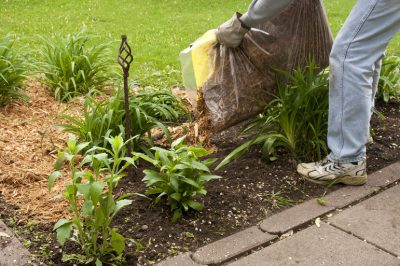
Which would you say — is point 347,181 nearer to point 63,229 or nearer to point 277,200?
point 277,200

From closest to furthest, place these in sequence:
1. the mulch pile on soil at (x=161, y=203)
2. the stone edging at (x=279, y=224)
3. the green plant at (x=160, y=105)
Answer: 1. the stone edging at (x=279, y=224)
2. the mulch pile on soil at (x=161, y=203)
3. the green plant at (x=160, y=105)

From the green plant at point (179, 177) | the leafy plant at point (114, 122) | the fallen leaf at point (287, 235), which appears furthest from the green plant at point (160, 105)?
the fallen leaf at point (287, 235)

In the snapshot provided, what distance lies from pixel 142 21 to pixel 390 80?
5.07 meters

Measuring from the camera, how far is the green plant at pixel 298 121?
144 inches

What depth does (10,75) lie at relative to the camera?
4543 millimetres

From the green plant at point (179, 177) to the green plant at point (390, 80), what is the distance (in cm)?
211

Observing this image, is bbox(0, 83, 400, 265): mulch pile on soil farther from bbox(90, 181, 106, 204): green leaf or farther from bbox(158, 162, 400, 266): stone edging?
bbox(90, 181, 106, 204): green leaf

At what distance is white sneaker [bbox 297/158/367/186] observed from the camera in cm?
350

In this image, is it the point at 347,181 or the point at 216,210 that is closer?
the point at 216,210

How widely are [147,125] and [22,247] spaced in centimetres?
126

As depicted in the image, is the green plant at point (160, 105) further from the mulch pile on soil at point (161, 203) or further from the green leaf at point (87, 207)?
the green leaf at point (87, 207)

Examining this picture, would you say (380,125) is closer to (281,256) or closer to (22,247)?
(281,256)

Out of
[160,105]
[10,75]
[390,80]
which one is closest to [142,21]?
[10,75]

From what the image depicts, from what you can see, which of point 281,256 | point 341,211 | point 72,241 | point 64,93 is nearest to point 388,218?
point 341,211
